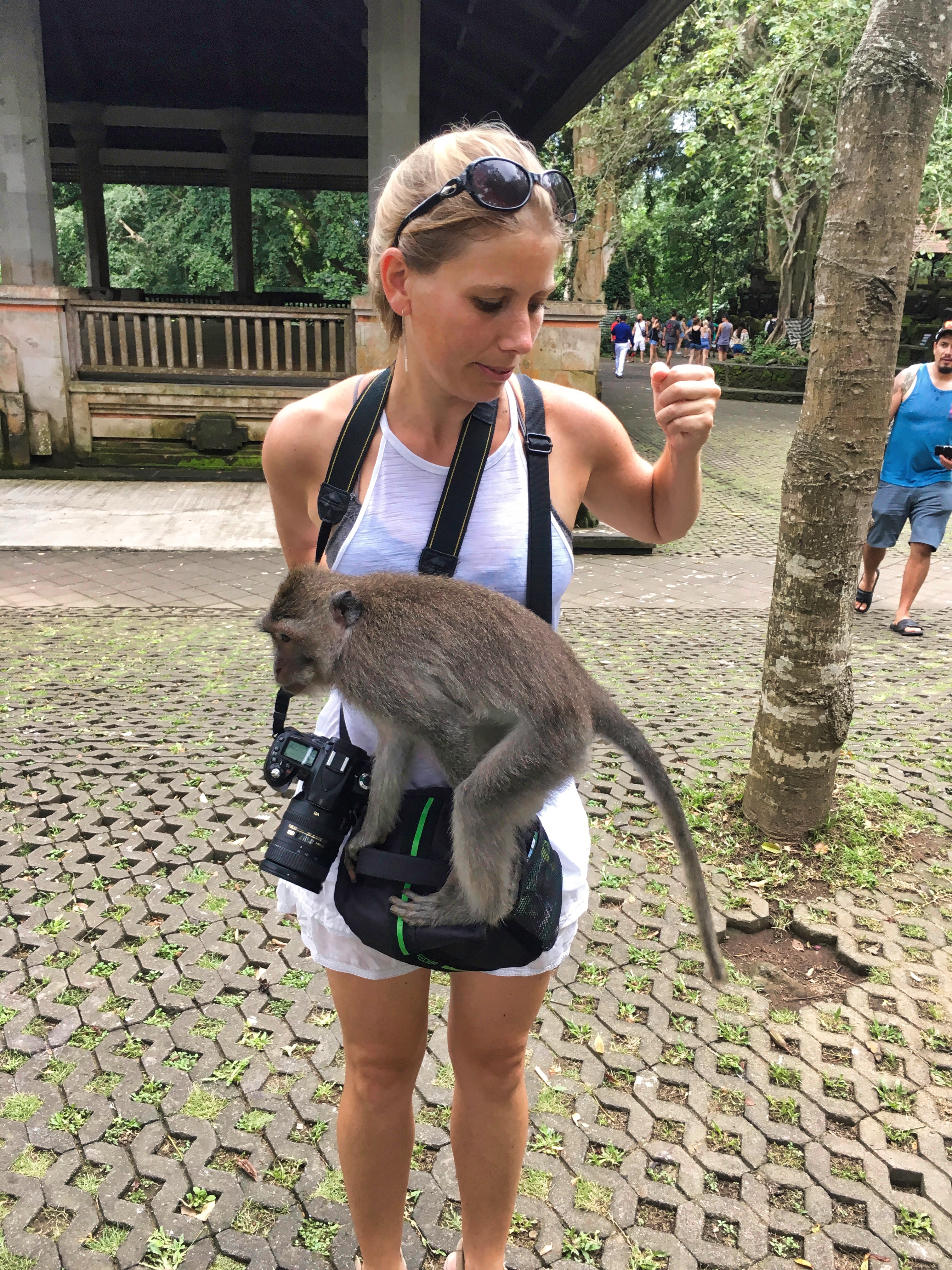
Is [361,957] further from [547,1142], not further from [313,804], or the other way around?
[547,1142]

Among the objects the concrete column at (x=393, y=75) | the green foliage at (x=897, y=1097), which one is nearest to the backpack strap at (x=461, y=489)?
the green foliage at (x=897, y=1097)

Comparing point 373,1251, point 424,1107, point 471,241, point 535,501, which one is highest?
point 471,241

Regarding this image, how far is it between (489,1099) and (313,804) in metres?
0.72

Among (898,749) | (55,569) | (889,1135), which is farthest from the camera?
(55,569)

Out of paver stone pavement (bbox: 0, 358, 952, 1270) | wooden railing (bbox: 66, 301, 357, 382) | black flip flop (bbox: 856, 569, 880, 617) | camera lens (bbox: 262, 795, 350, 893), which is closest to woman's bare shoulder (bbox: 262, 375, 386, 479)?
camera lens (bbox: 262, 795, 350, 893)

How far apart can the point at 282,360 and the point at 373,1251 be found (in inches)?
538

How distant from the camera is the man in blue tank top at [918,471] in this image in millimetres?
6906

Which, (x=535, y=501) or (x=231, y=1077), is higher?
(x=535, y=501)

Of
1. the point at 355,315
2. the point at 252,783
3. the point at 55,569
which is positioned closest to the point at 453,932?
→ the point at 252,783

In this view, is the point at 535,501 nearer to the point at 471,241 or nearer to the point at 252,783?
the point at 471,241

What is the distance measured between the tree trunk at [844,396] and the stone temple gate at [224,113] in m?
6.03

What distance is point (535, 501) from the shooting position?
5.84 feet

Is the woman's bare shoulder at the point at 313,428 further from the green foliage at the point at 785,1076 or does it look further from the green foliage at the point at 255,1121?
the green foliage at the point at 785,1076

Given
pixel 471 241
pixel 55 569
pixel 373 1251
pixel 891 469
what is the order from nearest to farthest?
pixel 471 241, pixel 373 1251, pixel 891 469, pixel 55 569
